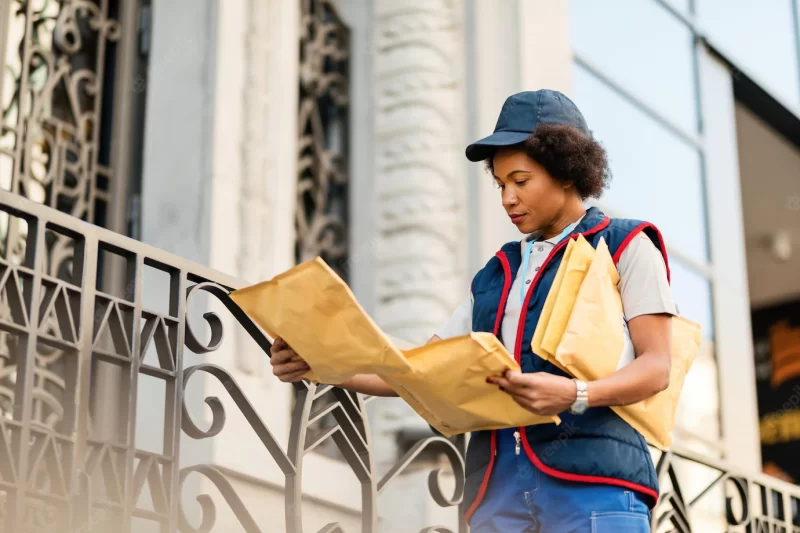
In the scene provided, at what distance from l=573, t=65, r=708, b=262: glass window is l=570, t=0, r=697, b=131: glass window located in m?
0.13

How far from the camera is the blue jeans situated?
2.18m

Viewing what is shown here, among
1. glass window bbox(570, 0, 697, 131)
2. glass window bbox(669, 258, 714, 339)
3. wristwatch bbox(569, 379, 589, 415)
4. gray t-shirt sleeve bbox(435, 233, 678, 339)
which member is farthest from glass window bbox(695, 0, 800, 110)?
wristwatch bbox(569, 379, 589, 415)

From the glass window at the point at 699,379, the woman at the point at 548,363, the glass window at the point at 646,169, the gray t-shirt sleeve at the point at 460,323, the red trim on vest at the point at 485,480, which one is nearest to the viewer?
the woman at the point at 548,363

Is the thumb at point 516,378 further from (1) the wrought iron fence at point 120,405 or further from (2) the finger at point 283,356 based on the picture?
(1) the wrought iron fence at point 120,405

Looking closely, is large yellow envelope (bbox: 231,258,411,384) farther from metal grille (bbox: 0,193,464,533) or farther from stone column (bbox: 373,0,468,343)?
stone column (bbox: 373,0,468,343)

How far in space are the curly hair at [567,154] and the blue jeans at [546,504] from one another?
1.71 ft

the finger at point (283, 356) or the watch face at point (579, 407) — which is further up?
the finger at point (283, 356)

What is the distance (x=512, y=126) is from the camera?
239cm

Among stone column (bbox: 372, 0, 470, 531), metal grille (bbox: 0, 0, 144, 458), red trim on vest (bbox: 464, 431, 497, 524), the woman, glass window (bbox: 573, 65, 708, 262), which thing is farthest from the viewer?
glass window (bbox: 573, 65, 708, 262)

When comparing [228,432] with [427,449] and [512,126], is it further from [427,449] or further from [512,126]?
[512,126]

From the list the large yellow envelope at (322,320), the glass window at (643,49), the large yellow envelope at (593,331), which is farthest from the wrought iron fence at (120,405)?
the glass window at (643,49)

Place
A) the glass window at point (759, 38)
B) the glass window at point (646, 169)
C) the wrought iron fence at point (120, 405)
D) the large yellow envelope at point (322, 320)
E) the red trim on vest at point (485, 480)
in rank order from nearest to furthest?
the large yellow envelope at point (322, 320) → the red trim on vest at point (485, 480) → the wrought iron fence at point (120, 405) → the glass window at point (646, 169) → the glass window at point (759, 38)

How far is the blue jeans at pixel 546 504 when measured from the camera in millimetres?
2182

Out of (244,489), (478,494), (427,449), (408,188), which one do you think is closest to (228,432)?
(244,489)
